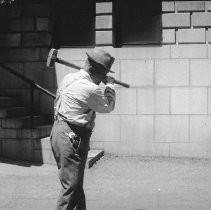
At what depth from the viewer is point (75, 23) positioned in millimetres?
11680

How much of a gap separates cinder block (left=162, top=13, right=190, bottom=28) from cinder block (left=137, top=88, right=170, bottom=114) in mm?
1563

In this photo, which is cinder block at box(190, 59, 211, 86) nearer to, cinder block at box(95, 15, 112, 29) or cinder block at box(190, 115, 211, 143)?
cinder block at box(190, 115, 211, 143)

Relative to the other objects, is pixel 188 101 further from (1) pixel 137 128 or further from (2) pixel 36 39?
(2) pixel 36 39

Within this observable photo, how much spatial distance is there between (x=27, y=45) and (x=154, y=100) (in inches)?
137

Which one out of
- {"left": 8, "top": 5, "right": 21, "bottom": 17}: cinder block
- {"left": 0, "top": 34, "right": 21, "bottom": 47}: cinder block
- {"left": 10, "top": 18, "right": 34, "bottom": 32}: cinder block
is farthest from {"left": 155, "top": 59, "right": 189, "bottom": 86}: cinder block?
{"left": 8, "top": 5, "right": 21, "bottom": 17}: cinder block

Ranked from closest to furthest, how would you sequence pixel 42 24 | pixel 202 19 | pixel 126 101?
pixel 202 19, pixel 126 101, pixel 42 24

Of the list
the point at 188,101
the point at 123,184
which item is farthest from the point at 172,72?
the point at 123,184

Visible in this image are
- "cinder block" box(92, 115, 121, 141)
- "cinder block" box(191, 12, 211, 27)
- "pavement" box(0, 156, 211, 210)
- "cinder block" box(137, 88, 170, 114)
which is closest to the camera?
"pavement" box(0, 156, 211, 210)

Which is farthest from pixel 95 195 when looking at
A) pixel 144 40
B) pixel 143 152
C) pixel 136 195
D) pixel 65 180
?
pixel 144 40

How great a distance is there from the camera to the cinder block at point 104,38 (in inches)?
435

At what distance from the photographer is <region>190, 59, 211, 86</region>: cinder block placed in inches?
423

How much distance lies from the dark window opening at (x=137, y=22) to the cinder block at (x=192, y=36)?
23.6 inches

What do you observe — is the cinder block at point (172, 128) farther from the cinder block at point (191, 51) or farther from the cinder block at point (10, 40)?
the cinder block at point (10, 40)

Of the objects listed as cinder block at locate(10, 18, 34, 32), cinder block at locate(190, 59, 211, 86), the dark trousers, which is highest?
cinder block at locate(10, 18, 34, 32)
